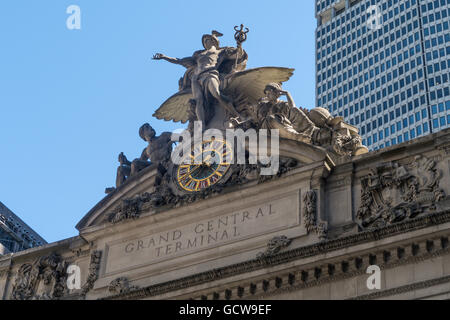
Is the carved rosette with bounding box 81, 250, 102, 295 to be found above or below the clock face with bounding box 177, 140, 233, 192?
below

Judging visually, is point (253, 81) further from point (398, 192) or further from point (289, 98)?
point (398, 192)

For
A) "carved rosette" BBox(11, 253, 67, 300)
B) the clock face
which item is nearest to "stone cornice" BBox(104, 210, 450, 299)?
"carved rosette" BBox(11, 253, 67, 300)

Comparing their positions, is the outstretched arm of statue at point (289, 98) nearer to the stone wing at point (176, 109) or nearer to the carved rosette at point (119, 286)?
the stone wing at point (176, 109)

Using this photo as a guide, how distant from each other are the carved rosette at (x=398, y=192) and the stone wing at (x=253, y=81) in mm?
7316

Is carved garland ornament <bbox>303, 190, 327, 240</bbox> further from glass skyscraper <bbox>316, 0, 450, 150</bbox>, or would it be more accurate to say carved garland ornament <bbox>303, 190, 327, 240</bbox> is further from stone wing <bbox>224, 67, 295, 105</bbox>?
glass skyscraper <bbox>316, 0, 450, 150</bbox>

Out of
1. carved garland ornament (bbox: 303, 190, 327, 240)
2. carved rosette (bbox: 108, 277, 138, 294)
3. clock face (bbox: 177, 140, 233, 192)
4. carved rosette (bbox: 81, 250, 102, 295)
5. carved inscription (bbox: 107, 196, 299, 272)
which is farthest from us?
carved rosette (bbox: 81, 250, 102, 295)

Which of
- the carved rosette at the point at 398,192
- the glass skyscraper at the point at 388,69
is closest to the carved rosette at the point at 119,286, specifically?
the carved rosette at the point at 398,192

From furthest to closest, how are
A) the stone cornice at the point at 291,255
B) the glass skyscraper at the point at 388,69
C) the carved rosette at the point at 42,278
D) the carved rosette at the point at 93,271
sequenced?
the glass skyscraper at the point at 388,69
the carved rosette at the point at 42,278
the carved rosette at the point at 93,271
the stone cornice at the point at 291,255

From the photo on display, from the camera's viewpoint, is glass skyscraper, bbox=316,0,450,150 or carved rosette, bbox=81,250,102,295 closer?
carved rosette, bbox=81,250,102,295

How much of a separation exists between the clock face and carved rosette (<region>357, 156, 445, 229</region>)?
5667 mm

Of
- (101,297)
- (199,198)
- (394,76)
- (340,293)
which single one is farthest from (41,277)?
(394,76)

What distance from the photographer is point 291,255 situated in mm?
35438

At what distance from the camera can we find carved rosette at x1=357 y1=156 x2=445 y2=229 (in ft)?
115

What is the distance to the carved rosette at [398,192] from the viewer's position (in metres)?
35.0
